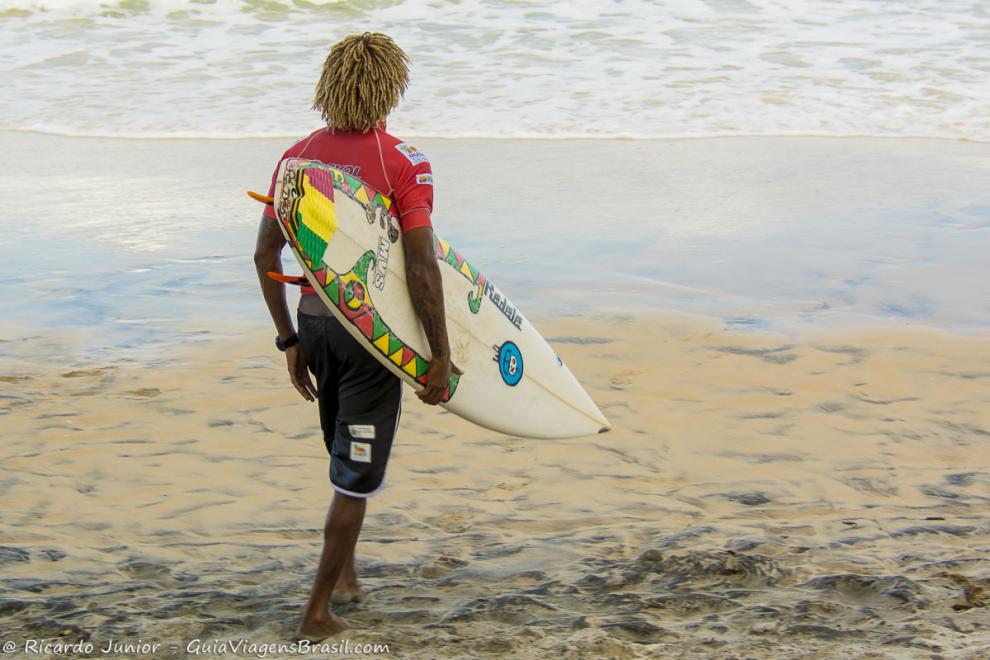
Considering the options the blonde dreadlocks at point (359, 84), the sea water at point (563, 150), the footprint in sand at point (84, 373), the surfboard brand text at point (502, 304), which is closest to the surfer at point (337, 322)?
the blonde dreadlocks at point (359, 84)

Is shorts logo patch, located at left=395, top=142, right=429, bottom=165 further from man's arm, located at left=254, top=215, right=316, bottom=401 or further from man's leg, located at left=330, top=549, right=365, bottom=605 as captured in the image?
man's leg, located at left=330, top=549, right=365, bottom=605

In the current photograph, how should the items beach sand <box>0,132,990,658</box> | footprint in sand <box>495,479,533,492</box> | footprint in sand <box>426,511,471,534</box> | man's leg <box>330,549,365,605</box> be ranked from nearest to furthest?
beach sand <box>0,132,990,658</box>
man's leg <box>330,549,365,605</box>
footprint in sand <box>426,511,471,534</box>
footprint in sand <box>495,479,533,492</box>

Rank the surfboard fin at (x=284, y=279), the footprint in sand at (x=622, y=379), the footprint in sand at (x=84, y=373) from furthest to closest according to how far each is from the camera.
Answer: the footprint in sand at (x=84, y=373) < the footprint in sand at (x=622, y=379) < the surfboard fin at (x=284, y=279)

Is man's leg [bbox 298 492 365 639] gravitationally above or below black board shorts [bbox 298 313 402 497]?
below

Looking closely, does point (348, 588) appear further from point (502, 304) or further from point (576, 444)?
point (576, 444)

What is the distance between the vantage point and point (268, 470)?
13.4 ft

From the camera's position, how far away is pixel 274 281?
2863 millimetres

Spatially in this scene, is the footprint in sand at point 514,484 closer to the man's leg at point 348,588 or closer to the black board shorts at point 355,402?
the man's leg at point 348,588

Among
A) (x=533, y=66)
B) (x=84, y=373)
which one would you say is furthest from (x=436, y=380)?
(x=533, y=66)

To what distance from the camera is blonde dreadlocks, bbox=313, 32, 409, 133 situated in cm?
269

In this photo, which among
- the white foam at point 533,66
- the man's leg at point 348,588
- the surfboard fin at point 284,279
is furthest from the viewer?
the white foam at point 533,66

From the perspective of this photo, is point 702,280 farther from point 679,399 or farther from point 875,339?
point 679,399

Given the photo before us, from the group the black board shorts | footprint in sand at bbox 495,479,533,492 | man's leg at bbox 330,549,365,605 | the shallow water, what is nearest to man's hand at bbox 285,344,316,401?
the black board shorts

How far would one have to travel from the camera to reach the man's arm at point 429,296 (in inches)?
107
